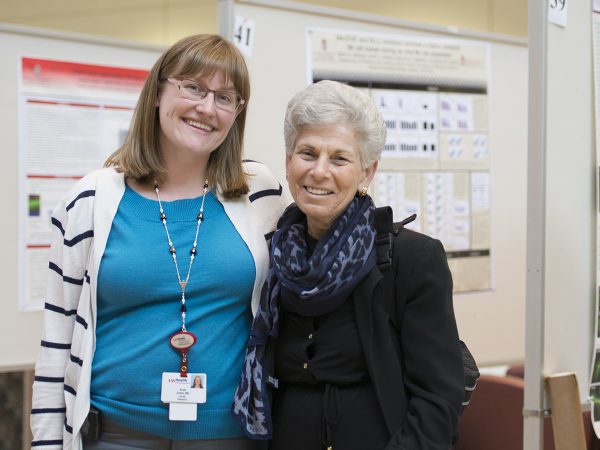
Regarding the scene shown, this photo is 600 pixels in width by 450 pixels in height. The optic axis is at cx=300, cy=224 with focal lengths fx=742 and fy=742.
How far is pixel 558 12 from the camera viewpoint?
184cm

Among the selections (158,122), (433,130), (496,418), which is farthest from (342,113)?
(496,418)

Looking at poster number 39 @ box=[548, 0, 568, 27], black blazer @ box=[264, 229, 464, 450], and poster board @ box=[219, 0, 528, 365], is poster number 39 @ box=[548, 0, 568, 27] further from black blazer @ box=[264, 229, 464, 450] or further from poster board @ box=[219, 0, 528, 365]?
poster board @ box=[219, 0, 528, 365]

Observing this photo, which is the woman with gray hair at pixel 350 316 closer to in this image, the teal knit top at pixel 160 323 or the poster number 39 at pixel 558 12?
the teal knit top at pixel 160 323

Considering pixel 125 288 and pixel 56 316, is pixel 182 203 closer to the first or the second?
pixel 125 288

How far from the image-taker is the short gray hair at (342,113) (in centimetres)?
152

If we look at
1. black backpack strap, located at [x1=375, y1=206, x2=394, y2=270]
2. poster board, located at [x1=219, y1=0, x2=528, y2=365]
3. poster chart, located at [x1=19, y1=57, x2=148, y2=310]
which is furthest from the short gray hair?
poster chart, located at [x1=19, y1=57, x2=148, y2=310]

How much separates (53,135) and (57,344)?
1526 millimetres

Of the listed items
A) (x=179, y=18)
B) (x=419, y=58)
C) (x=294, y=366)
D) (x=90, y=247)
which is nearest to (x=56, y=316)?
(x=90, y=247)

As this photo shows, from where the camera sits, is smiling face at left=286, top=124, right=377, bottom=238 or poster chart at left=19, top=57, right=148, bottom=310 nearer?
smiling face at left=286, top=124, right=377, bottom=238

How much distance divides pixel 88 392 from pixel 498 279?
1.80 m

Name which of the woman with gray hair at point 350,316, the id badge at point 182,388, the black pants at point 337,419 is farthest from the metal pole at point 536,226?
the id badge at point 182,388

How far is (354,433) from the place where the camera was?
1.53m

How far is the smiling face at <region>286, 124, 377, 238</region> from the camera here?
60.0 inches

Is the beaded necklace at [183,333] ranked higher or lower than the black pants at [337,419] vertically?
higher
